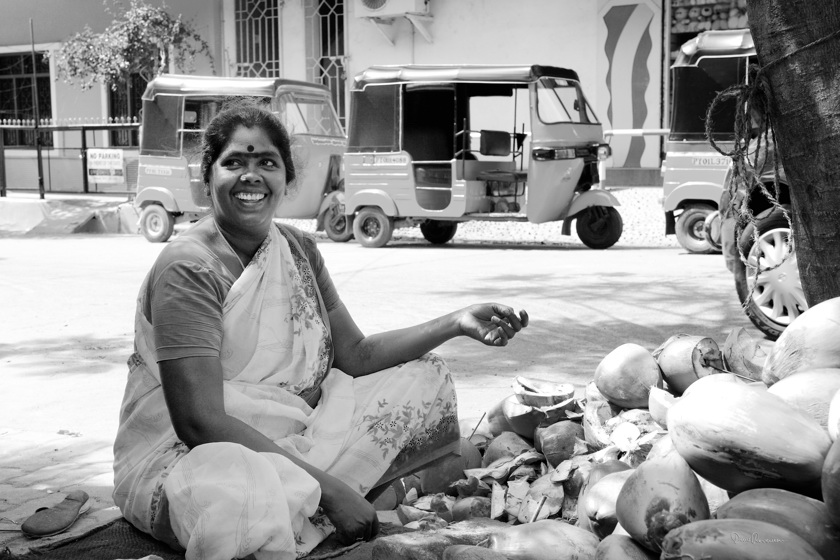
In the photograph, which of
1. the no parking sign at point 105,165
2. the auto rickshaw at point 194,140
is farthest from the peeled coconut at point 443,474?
the no parking sign at point 105,165

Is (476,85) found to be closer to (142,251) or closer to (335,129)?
(335,129)

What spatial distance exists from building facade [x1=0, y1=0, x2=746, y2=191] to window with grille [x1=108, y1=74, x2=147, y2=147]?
0.10 feet

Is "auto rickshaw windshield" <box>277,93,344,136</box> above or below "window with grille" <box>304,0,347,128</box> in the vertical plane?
below

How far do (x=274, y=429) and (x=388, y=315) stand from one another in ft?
14.4

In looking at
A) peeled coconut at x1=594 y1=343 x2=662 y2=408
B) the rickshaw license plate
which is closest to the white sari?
peeled coconut at x1=594 y1=343 x2=662 y2=408

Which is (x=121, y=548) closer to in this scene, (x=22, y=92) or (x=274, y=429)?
(x=274, y=429)

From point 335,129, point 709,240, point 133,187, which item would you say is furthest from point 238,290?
point 133,187

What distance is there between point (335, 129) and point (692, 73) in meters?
5.67

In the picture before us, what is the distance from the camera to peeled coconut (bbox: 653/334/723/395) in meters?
3.08

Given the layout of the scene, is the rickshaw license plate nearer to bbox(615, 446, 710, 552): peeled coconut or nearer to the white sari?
the white sari

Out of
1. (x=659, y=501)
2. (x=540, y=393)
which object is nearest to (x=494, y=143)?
(x=540, y=393)

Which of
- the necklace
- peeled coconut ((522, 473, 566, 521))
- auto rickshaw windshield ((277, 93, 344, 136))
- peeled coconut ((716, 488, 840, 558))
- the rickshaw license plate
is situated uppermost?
auto rickshaw windshield ((277, 93, 344, 136))

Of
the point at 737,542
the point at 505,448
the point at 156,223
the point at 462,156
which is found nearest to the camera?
the point at 737,542

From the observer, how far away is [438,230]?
13.0 metres
